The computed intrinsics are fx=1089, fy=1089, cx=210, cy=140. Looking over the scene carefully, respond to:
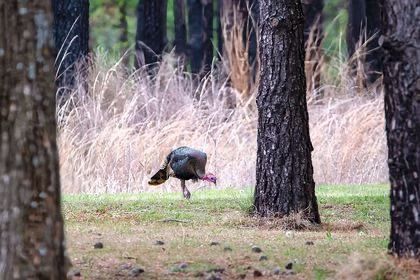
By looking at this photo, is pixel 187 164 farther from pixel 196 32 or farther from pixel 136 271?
pixel 196 32

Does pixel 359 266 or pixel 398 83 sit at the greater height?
pixel 398 83

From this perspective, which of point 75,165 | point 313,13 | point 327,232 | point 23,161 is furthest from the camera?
point 313,13

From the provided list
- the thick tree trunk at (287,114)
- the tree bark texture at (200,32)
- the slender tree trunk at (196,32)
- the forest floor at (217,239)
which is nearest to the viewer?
the forest floor at (217,239)

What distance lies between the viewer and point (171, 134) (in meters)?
14.5

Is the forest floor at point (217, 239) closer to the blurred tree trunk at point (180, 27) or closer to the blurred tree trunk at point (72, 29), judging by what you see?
the blurred tree trunk at point (72, 29)

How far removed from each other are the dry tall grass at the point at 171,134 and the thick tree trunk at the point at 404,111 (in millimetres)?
7611

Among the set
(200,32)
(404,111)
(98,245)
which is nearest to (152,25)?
(200,32)

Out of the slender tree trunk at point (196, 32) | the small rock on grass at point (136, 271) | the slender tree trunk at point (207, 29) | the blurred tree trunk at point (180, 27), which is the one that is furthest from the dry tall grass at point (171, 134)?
the blurred tree trunk at point (180, 27)

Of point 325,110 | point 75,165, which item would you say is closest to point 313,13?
point 325,110

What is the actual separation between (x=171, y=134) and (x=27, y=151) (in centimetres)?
931

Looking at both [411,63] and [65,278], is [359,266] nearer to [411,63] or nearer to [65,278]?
[411,63]

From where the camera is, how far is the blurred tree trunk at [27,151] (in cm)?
525

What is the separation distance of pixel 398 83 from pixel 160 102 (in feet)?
30.8

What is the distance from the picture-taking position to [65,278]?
5.34 meters
